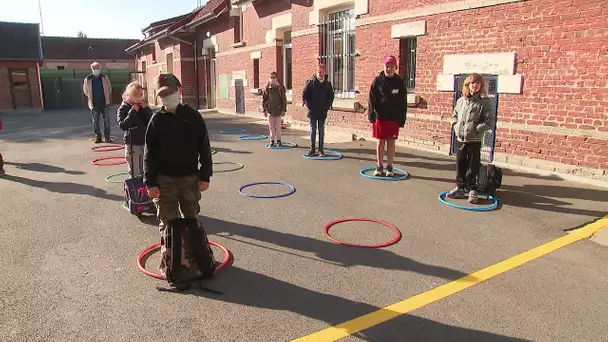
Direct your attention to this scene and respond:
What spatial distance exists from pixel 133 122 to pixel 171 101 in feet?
7.79

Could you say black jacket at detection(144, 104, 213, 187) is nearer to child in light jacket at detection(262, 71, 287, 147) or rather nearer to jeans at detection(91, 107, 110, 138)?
child in light jacket at detection(262, 71, 287, 147)

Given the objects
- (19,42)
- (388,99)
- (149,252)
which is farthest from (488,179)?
Answer: (19,42)

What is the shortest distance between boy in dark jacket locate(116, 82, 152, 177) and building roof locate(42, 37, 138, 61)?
5031 centimetres

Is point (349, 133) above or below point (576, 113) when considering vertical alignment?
below

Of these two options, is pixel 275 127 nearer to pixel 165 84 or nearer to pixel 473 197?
pixel 473 197

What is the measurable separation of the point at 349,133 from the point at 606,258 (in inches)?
367

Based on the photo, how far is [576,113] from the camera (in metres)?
7.91

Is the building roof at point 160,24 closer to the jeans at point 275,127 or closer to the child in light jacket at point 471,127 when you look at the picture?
the jeans at point 275,127

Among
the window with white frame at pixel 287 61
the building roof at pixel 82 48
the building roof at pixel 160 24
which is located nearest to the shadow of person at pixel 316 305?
the window with white frame at pixel 287 61

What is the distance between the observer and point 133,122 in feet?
20.5

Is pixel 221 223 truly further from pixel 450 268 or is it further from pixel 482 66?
pixel 482 66

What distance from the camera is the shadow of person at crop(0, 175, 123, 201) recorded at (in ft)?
24.4

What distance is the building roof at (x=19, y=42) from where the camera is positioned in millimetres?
30266

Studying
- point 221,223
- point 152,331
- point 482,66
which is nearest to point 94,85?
point 221,223
